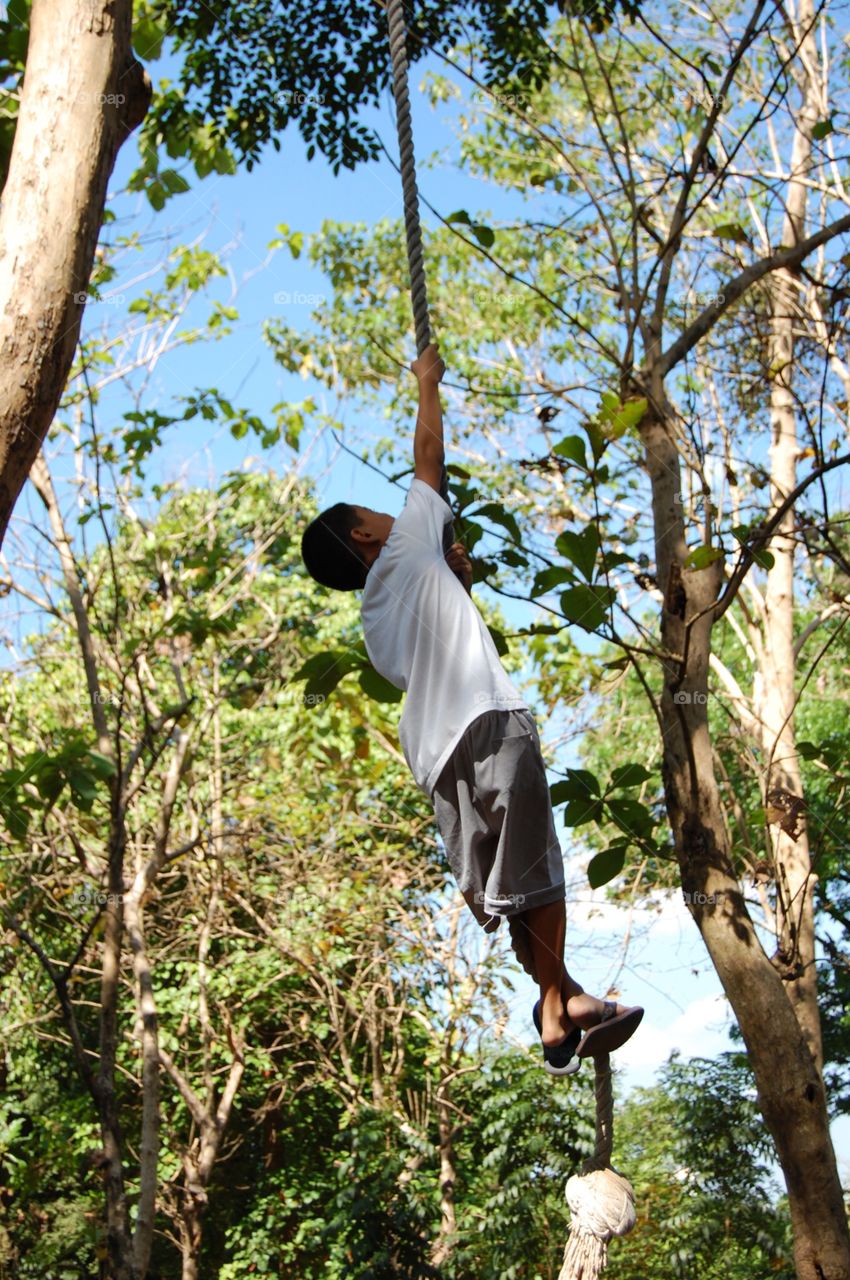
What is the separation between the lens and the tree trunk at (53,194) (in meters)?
1.75

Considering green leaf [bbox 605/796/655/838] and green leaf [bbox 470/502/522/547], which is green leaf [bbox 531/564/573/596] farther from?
green leaf [bbox 605/796/655/838]

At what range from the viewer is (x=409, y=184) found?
2.08m

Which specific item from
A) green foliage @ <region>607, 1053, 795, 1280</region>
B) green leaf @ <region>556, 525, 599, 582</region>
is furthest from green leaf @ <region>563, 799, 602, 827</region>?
green foliage @ <region>607, 1053, 795, 1280</region>

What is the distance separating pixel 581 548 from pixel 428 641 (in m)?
0.54

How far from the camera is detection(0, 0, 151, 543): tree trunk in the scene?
175 centimetres

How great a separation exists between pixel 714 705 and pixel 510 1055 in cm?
272

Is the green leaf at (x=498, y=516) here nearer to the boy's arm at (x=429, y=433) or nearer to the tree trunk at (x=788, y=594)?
the boy's arm at (x=429, y=433)

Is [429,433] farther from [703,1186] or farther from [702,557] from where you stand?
[703,1186]

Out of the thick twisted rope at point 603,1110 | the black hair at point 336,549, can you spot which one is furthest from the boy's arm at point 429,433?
the thick twisted rope at point 603,1110

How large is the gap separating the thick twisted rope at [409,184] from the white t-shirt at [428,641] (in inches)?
12.0

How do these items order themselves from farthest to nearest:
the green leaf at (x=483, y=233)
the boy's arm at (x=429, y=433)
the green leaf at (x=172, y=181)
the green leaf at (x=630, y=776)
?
1. the green leaf at (x=172, y=181)
2. the green leaf at (x=483, y=233)
3. the green leaf at (x=630, y=776)
4. the boy's arm at (x=429, y=433)

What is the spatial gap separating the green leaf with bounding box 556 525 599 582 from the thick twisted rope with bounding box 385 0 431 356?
0.45 m

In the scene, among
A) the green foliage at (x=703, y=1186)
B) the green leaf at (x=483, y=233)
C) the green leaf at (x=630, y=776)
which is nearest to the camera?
the green leaf at (x=630, y=776)

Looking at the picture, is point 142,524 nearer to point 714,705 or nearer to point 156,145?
point 156,145
